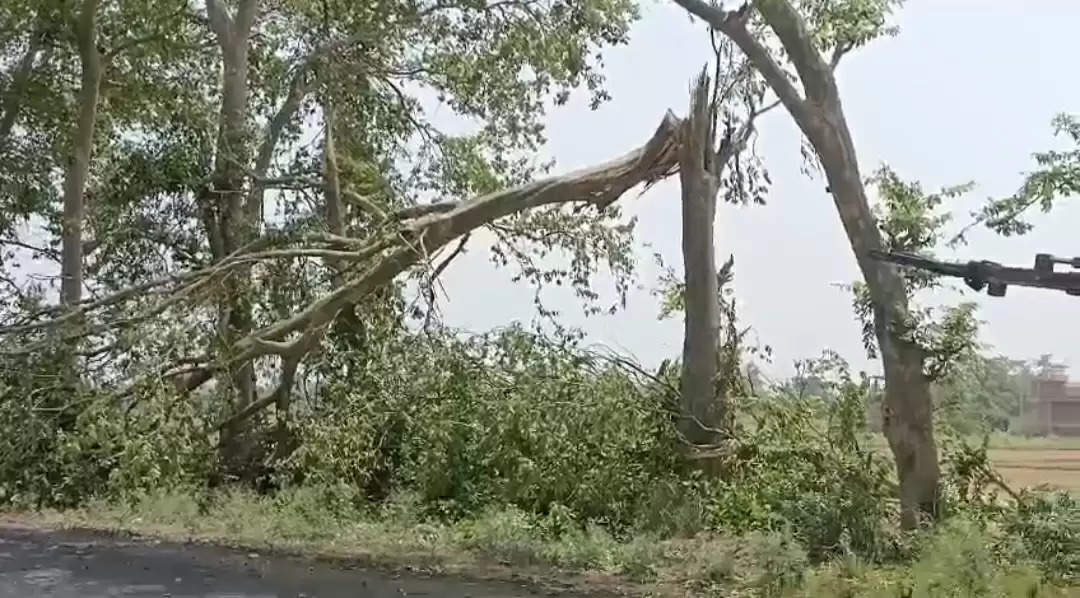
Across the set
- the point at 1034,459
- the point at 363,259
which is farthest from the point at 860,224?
the point at 363,259

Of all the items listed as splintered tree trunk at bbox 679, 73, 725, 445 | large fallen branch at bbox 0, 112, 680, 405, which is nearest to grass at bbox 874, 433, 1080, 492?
splintered tree trunk at bbox 679, 73, 725, 445

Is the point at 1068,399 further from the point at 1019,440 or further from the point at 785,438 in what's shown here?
the point at 785,438

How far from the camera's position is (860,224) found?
958cm

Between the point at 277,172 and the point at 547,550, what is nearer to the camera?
the point at 547,550

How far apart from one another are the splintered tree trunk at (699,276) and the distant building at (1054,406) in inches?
99.7

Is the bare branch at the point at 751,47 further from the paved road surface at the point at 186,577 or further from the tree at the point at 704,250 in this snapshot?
the paved road surface at the point at 186,577

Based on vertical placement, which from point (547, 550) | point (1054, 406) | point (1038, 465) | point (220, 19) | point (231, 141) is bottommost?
point (547, 550)

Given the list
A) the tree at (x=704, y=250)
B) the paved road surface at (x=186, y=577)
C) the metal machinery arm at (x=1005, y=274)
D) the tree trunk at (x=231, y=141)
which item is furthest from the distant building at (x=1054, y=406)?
the tree trunk at (x=231, y=141)

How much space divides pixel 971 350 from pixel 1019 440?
827mm

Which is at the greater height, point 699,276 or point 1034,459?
point 699,276

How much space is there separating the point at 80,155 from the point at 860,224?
1031 cm

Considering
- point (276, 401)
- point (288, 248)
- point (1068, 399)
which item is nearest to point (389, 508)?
point (276, 401)

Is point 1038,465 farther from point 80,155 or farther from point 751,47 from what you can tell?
point 80,155

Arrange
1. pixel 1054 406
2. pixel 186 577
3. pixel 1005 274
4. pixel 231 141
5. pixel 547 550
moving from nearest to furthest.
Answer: pixel 1005 274 < pixel 186 577 < pixel 1054 406 < pixel 547 550 < pixel 231 141
